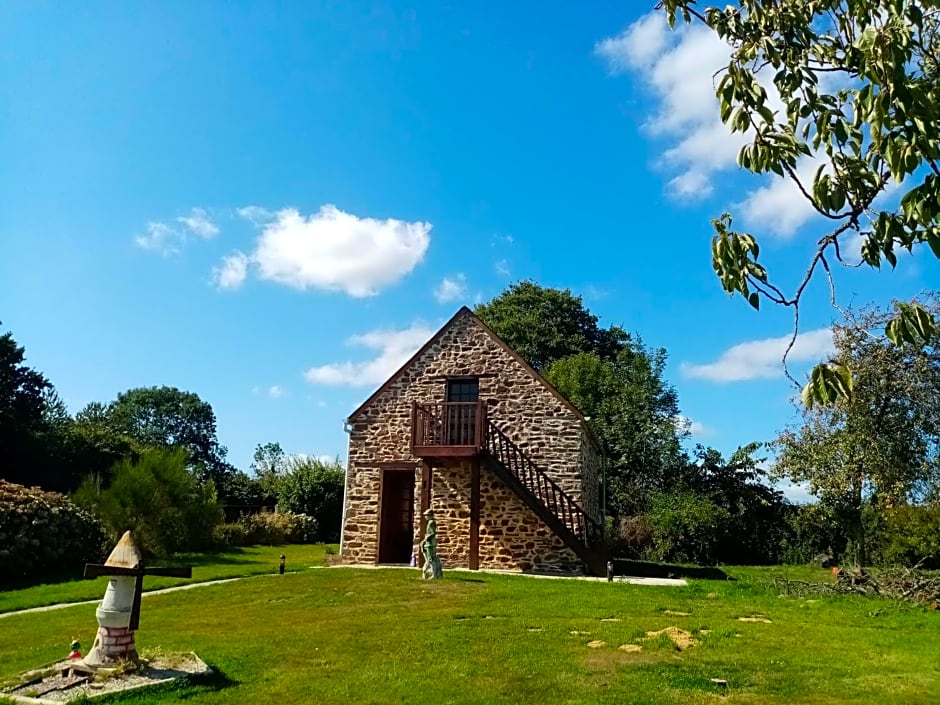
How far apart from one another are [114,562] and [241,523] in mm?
21475

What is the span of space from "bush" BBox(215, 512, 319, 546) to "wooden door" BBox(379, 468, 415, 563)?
790 cm

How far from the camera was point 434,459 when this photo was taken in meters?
18.1

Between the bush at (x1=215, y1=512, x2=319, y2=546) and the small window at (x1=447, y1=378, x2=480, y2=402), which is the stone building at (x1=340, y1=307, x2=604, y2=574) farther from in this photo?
the bush at (x1=215, y1=512, x2=319, y2=546)

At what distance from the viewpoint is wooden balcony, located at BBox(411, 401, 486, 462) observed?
56.9 feet

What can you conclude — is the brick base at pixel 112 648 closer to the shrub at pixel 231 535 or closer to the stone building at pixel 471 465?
the stone building at pixel 471 465

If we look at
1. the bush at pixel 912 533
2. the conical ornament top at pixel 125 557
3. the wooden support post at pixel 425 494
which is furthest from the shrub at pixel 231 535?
the bush at pixel 912 533

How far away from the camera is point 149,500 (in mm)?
18203

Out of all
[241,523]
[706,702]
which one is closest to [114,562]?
[706,702]

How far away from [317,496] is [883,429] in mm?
22008

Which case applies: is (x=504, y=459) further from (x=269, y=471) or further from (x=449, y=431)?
(x=269, y=471)

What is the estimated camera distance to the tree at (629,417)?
26859 millimetres

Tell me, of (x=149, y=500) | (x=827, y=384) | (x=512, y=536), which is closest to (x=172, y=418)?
(x=149, y=500)

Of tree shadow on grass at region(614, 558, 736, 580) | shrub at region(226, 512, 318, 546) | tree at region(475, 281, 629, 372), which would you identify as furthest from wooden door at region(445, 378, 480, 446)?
tree at region(475, 281, 629, 372)

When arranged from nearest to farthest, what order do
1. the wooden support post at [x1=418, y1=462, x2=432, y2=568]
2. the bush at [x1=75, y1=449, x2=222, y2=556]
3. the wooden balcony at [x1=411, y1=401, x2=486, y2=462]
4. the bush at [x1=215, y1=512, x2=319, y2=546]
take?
the wooden balcony at [x1=411, y1=401, x2=486, y2=462], the bush at [x1=75, y1=449, x2=222, y2=556], the wooden support post at [x1=418, y1=462, x2=432, y2=568], the bush at [x1=215, y1=512, x2=319, y2=546]
